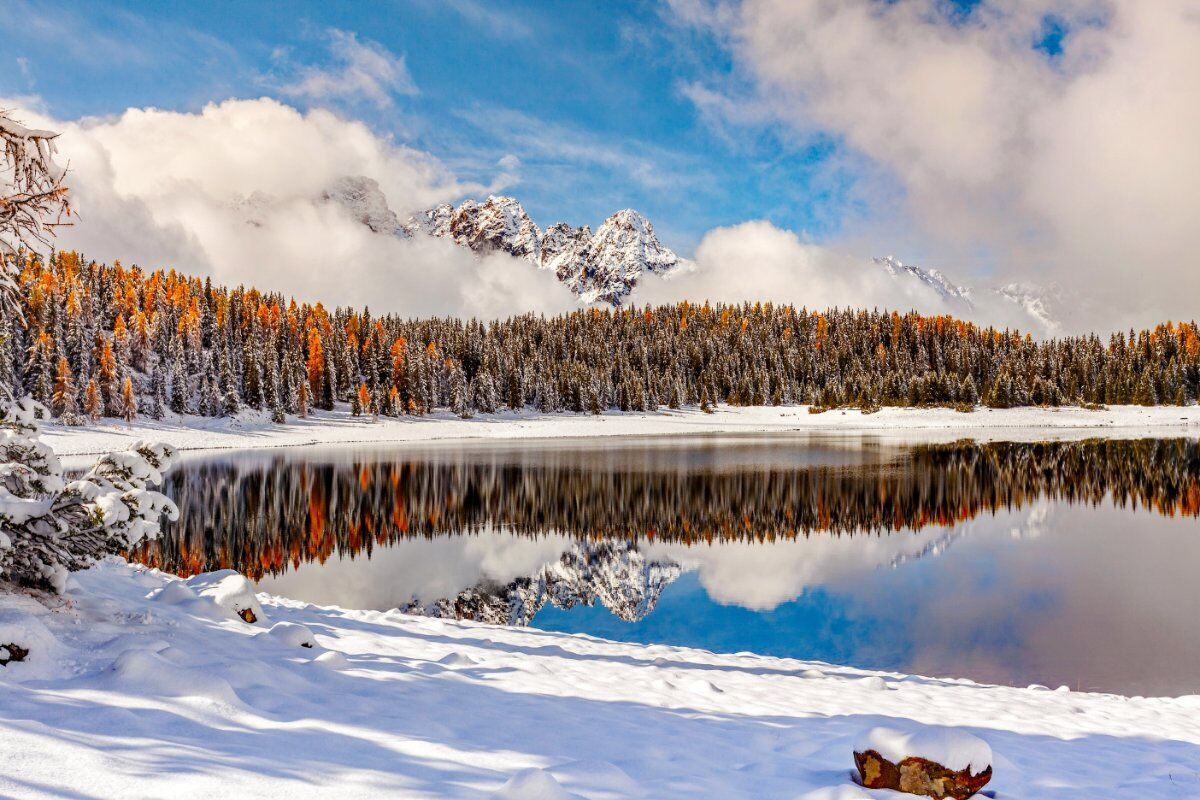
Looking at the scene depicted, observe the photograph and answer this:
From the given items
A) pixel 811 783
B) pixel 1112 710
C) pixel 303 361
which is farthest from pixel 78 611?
pixel 303 361

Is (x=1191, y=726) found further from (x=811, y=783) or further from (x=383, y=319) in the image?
(x=383, y=319)

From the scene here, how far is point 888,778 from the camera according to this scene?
4.84 m

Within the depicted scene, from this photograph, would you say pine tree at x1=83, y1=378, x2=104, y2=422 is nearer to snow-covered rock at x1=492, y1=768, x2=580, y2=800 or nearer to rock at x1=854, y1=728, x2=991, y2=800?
snow-covered rock at x1=492, y1=768, x2=580, y2=800

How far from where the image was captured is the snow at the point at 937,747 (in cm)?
484

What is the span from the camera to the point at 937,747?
4863 millimetres

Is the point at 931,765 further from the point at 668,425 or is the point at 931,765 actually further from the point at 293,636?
the point at 668,425

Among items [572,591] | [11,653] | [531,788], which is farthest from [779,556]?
[11,653]

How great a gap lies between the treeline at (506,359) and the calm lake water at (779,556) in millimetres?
56295

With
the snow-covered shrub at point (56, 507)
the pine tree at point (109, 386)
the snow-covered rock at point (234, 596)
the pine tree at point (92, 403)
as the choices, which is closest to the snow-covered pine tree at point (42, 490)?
the snow-covered shrub at point (56, 507)

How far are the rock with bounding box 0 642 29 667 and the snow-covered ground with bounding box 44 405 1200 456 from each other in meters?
70.8

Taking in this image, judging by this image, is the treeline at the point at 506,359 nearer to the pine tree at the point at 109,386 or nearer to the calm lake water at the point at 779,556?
the pine tree at the point at 109,386

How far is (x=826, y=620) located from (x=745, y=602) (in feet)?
7.18

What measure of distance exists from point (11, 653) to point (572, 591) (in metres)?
13.0

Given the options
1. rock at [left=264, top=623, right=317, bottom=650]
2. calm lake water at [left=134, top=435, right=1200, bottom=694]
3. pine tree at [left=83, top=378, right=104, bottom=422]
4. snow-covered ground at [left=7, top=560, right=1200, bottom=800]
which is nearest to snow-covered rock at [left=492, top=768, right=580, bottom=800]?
snow-covered ground at [left=7, top=560, right=1200, bottom=800]
